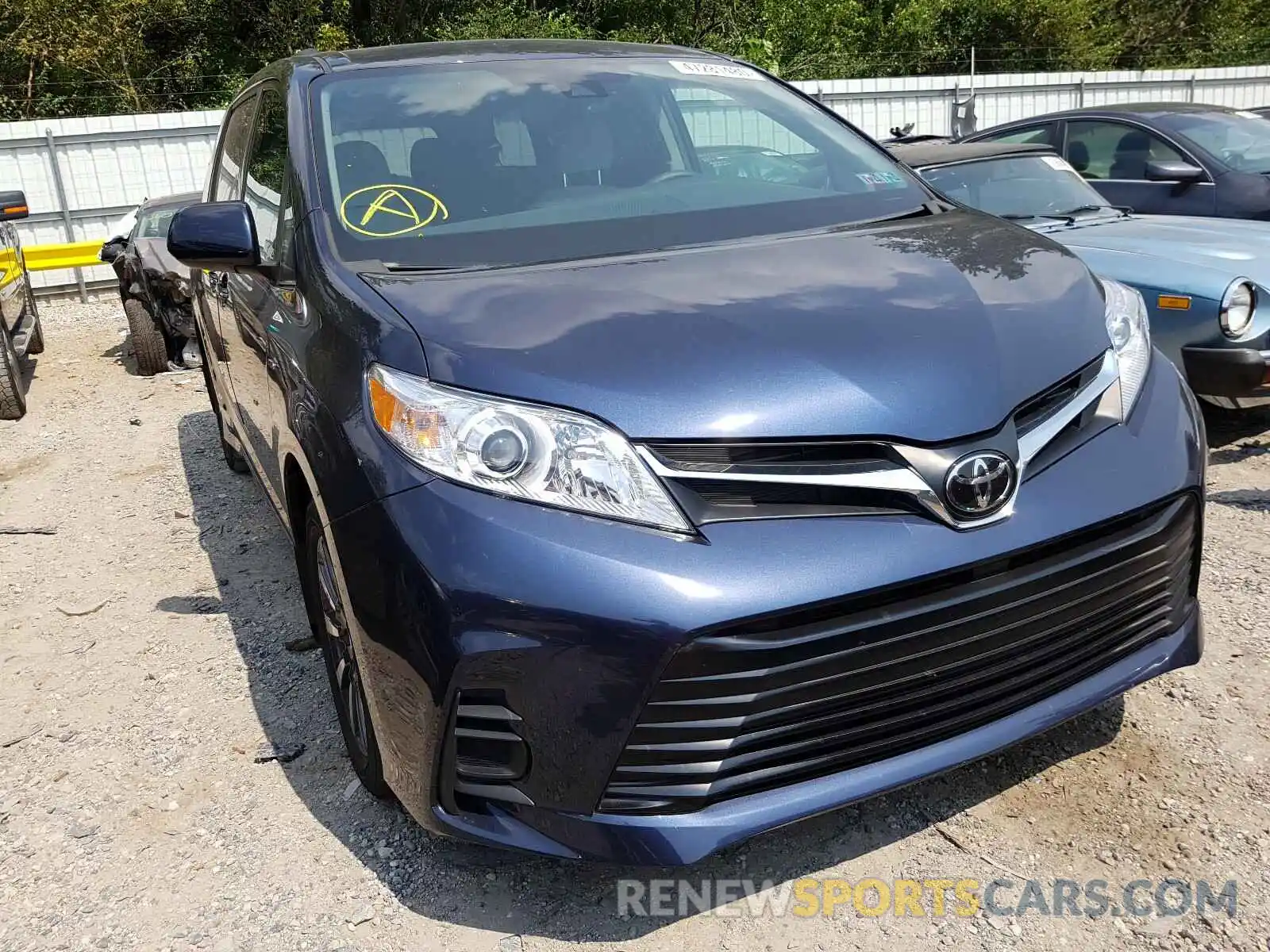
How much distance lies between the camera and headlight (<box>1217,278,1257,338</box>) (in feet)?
14.4

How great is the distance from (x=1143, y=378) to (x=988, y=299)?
16.0 inches

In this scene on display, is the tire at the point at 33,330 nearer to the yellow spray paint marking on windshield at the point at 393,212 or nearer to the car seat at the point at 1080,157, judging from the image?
the yellow spray paint marking on windshield at the point at 393,212

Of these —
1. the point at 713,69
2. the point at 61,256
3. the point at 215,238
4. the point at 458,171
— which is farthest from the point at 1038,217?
the point at 61,256

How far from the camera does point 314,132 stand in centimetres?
290

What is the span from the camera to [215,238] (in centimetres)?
283

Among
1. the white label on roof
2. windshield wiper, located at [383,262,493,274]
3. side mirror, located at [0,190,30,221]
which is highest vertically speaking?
the white label on roof

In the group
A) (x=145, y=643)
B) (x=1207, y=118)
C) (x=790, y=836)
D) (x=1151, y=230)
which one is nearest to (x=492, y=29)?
(x=1207, y=118)

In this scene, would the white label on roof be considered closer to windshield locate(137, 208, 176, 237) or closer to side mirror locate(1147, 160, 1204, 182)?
side mirror locate(1147, 160, 1204, 182)

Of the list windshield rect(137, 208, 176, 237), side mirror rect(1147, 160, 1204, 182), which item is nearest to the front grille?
side mirror rect(1147, 160, 1204, 182)

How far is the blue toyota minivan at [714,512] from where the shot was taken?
6.09 feet

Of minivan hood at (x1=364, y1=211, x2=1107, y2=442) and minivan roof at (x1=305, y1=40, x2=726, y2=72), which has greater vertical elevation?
minivan roof at (x1=305, y1=40, x2=726, y2=72)

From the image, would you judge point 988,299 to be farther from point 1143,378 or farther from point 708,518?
point 708,518

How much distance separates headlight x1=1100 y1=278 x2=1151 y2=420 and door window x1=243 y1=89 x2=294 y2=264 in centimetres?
202

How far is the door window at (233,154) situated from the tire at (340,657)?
64.7 inches
